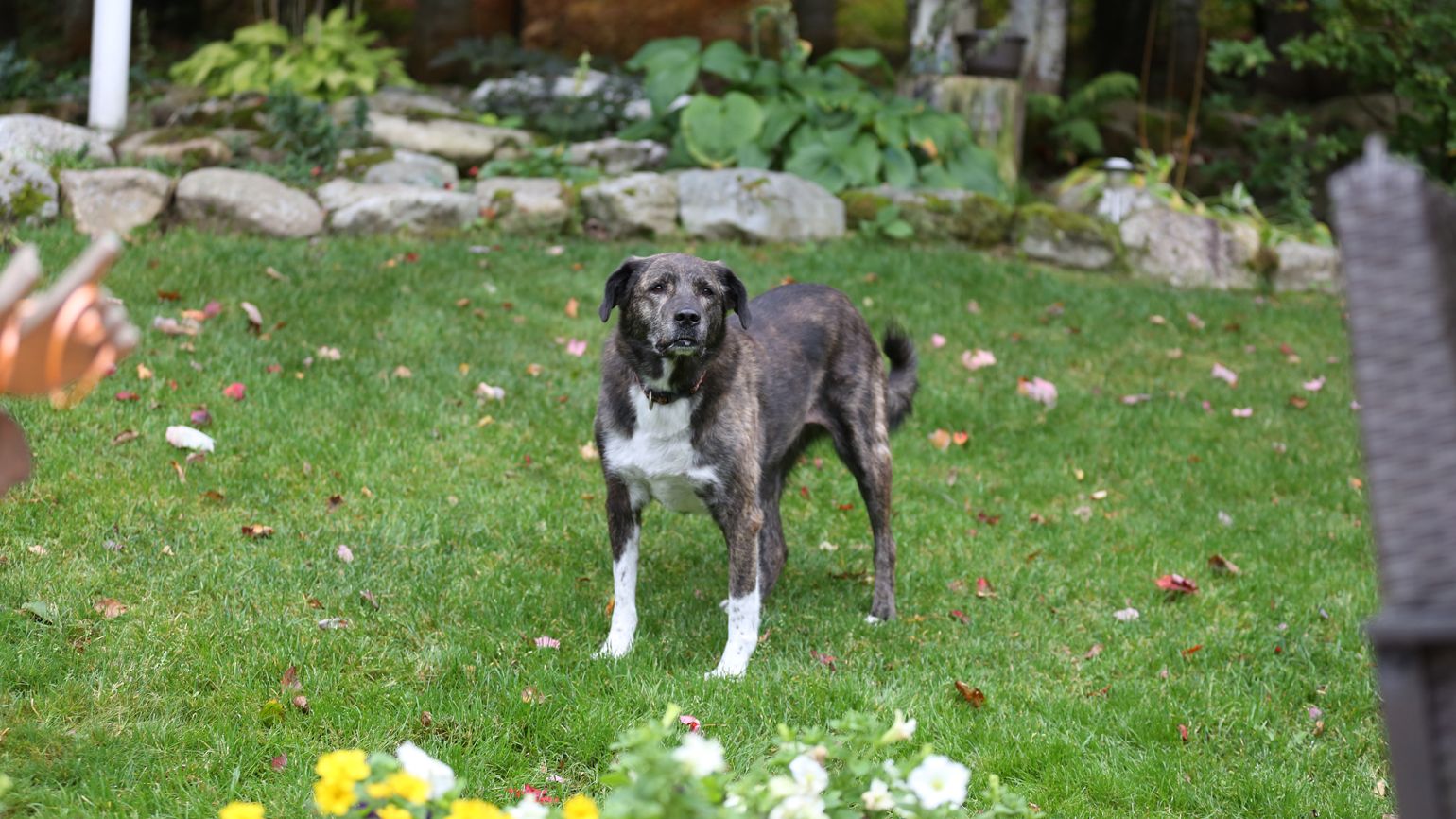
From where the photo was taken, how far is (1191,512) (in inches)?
245

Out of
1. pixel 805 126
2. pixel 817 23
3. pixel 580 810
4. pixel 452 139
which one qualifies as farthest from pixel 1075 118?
pixel 580 810

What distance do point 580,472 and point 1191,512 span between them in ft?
9.58

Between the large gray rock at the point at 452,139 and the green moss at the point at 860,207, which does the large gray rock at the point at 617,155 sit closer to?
the large gray rock at the point at 452,139

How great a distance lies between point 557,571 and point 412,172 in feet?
18.5

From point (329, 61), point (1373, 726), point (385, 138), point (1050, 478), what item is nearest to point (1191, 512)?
point (1050, 478)

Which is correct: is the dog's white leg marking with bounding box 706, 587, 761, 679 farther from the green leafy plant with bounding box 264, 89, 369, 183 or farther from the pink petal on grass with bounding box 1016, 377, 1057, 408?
the green leafy plant with bounding box 264, 89, 369, 183

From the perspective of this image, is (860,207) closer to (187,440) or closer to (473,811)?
(187,440)

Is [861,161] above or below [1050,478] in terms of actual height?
above

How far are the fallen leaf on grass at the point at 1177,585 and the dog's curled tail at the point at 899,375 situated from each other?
1250 millimetres

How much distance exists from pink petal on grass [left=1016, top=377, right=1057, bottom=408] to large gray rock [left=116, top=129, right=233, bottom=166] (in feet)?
19.5

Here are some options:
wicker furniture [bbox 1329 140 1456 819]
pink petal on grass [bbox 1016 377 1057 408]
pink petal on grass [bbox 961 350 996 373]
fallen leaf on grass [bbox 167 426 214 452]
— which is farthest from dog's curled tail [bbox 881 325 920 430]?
wicker furniture [bbox 1329 140 1456 819]

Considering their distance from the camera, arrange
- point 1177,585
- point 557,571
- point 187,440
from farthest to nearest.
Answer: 1. point 187,440
2. point 1177,585
3. point 557,571

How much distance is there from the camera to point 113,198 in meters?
8.19

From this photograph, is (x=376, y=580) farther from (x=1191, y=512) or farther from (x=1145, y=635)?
(x=1191, y=512)
